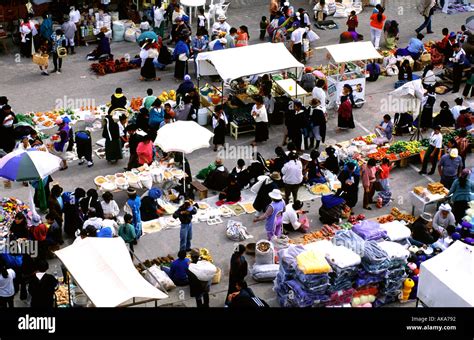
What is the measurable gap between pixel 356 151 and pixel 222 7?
10.3 metres

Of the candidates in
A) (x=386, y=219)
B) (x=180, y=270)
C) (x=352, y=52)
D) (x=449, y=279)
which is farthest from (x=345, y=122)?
A: (x=449, y=279)

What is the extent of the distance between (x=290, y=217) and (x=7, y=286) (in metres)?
6.55

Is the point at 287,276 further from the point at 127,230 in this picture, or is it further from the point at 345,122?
the point at 345,122

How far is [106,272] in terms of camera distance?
16.7 metres

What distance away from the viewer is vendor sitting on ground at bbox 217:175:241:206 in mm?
22406

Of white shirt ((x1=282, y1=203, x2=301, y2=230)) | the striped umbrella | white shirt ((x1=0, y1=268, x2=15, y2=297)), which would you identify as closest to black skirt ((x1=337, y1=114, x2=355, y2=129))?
white shirt ((x1=282, y1=203, x2=301, y2=230))

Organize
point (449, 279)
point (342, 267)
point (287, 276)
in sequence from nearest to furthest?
point (449, 279) < point (342, 267) < point (287, 276)

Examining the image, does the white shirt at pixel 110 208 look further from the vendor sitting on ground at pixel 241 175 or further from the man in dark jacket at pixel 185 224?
the vendor sitting on ground at pixel 241 175

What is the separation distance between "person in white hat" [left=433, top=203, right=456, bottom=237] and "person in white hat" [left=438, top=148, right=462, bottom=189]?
2202mm

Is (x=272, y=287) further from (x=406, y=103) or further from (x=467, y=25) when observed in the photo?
(x=467, y=25)

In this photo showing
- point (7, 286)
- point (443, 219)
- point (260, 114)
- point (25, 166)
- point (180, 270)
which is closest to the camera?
point (7, 286)

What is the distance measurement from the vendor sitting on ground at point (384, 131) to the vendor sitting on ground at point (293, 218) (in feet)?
14.6

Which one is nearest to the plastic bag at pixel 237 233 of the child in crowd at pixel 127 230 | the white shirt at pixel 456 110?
the child in crowd at pixel 127 230

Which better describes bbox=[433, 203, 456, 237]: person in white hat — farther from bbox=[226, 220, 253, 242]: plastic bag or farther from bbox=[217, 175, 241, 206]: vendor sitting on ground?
bbox=[217, 175, 241, 206]: vendor sitting on ground
